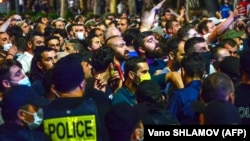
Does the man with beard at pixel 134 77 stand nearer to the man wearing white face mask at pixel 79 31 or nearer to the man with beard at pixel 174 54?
the man with beard at pixel 174 54

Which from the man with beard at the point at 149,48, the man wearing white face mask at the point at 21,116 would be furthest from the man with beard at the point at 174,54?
the man wearing white face mask at the point at 21,116

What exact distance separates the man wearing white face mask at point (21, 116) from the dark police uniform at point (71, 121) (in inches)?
3.7

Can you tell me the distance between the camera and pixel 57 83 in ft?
20.7

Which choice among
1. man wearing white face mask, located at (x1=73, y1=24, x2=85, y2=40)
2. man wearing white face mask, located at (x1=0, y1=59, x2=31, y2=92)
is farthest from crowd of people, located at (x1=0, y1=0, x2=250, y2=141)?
man wearing white face mask, located at (x1=73, y1=24, x2=85, y2=40)

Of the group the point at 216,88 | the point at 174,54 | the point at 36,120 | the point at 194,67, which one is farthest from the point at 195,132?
the point at 174,54

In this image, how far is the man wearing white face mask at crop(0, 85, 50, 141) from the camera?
5.77m

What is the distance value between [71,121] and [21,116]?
0.40m

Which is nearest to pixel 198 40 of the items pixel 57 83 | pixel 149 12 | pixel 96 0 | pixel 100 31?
pixel 57 83

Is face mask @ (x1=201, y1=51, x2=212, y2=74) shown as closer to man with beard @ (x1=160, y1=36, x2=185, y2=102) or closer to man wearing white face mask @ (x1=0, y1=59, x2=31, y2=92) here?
man with beard @ (x1=160, y1=36, x2=185, y2=102)

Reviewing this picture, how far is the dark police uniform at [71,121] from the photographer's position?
238 inches

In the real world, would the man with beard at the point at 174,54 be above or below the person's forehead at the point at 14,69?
below

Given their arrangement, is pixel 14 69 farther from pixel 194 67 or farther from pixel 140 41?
pixel 140 41

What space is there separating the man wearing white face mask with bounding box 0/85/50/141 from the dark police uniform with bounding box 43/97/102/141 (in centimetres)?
9

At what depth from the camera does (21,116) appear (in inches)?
233
